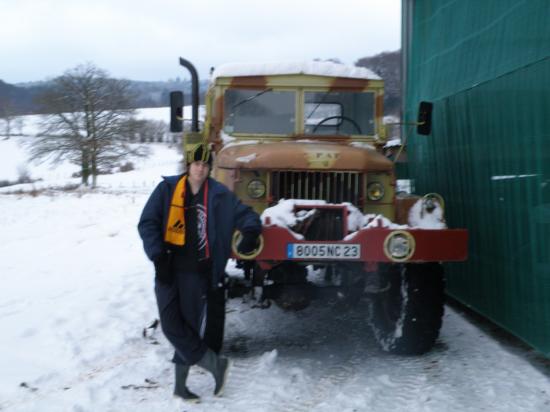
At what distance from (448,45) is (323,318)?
3.67 metres

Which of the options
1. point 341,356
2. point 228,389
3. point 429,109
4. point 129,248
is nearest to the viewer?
point 228,389

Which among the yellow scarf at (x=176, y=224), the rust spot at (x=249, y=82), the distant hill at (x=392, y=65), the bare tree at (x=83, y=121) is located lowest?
the yellow scarf at (x=176, y=224)

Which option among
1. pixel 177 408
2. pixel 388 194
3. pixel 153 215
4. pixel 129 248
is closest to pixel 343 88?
pixel 388 194

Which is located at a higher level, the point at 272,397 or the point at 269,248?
the point at 269,248

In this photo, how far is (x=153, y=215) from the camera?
4.18 metres

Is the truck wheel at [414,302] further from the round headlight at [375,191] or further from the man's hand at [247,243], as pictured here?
the man's hand at [247,243]

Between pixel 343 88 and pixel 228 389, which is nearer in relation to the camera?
pixel 228 389

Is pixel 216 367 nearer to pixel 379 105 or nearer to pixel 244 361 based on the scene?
pixel 244 361

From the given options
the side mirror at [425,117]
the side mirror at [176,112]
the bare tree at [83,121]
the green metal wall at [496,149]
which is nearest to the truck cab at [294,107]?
the side mirror at [176,112]

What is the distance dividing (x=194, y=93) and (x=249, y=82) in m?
0.61

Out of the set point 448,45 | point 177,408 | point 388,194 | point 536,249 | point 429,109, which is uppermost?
point 448,45

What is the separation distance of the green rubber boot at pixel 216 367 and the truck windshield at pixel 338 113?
290 centimetres

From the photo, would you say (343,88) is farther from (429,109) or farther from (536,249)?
(536,249)

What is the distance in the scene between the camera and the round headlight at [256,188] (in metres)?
5.59
